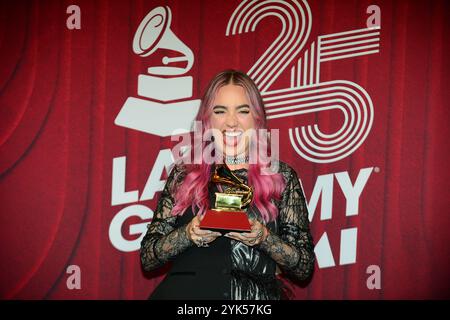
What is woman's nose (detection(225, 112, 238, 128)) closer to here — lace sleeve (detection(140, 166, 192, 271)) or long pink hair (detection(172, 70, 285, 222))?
long pink hair (detection(172, 70, 285, 222))

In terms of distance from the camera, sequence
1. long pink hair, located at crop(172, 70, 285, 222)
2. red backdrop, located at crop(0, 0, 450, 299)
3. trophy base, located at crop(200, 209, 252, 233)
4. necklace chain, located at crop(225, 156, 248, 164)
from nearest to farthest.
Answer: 1. trophy base, located at crop(200, 209, 252, 233)
2. long pink hair, located at crop(172, 70, 285, 222)
3. necklace chain, located at crop(225, 156, 248, 164)
4. red backdrop, located at crop(0, 0, 450, 299)

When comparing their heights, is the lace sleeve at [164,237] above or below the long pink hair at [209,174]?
below

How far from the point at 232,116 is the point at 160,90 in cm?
75

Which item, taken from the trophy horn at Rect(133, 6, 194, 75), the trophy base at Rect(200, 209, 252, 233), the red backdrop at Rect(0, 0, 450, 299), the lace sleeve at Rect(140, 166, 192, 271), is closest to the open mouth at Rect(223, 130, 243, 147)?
the lace sleeve at Rect(140, 166, 192, 271)

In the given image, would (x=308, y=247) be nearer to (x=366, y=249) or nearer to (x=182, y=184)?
(x=182, y=184)

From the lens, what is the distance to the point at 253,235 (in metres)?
1.92

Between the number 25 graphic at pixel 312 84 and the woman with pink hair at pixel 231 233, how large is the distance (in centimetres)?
57

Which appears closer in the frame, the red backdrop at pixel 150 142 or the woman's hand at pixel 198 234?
the woman's hand at pixel 198 234

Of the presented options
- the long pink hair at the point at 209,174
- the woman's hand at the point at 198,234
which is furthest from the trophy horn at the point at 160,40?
the woman's hand at the point at 198,234

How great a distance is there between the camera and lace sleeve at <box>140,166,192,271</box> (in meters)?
2.00

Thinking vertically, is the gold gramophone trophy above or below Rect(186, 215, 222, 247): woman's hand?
above

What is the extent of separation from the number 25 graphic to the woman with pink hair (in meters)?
0.57

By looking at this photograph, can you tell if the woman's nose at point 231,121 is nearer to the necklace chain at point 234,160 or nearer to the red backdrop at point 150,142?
the necklace chain at point 234,160

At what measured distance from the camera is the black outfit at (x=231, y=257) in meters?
2.01
